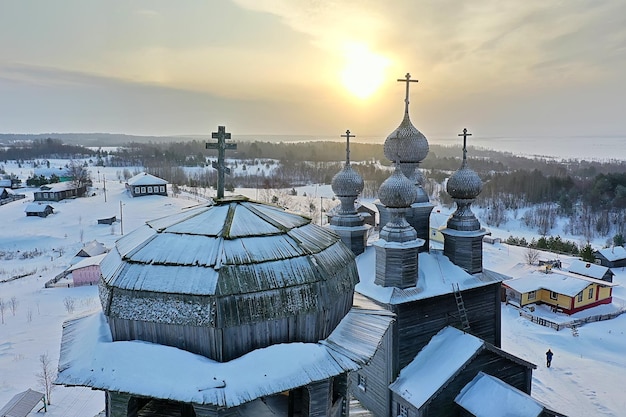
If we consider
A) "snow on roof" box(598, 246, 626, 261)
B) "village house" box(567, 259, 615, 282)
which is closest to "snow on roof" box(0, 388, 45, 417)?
"village house" box(567, 259, 615, 282)

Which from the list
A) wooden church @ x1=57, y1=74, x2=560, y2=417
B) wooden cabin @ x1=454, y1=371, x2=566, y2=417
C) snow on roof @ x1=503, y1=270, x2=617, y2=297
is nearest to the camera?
wooden church @ x1=57, y1=74, x2=560, y2=417

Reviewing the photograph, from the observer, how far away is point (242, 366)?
4.62m

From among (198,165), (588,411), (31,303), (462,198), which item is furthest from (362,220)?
(198,165)

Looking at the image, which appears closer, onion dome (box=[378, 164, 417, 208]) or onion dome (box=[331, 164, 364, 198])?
onion dome (box=[378, 164, 417, 208])

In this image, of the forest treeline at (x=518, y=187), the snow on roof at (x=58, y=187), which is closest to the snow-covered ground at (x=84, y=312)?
the forest treeline at (x=518, y=187)

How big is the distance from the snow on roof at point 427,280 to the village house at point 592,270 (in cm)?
1949

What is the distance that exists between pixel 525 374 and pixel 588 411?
3.55 meters

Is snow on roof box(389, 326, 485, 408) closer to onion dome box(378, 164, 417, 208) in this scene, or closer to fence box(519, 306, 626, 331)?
onion dome box(378, 164, 417, 208)

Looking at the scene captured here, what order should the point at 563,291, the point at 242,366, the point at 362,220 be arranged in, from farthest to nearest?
the point at 563,291, the point at 362,220, the point at 242,366

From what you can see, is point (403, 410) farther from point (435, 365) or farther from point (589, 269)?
point (589, 269)

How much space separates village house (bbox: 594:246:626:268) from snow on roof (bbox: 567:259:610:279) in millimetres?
6847

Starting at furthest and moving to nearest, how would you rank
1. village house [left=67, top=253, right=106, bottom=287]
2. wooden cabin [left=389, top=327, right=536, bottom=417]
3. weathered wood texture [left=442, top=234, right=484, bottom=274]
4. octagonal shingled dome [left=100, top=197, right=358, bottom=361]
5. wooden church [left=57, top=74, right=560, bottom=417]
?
village house [left=67, top=253, right=106, bottom=287]
weathered wood texture [left=442, top=234, right=484, bottom=274]
wooden cabin [left=389, top=327, right=536, bottom=417]
octagonal shingled dome [left=100, top=197, right=358, bottom=361]
wooden church [left=57, top=74, right=560, bottom=417]

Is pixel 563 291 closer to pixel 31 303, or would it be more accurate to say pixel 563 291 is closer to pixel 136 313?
pixel 136 313

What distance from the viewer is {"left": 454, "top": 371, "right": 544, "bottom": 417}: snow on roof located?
33.5ft
